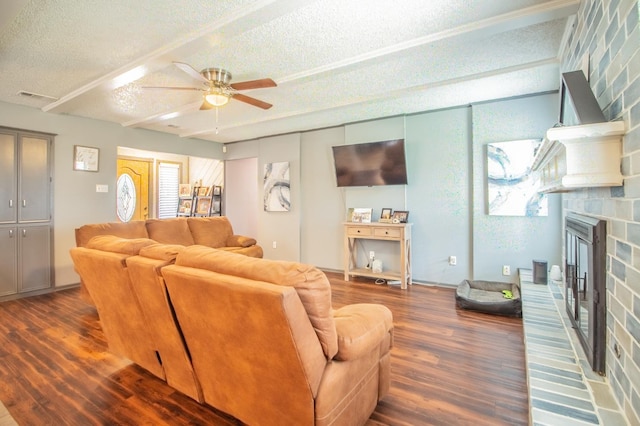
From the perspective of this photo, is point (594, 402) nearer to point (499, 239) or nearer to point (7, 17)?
point (499, 239)

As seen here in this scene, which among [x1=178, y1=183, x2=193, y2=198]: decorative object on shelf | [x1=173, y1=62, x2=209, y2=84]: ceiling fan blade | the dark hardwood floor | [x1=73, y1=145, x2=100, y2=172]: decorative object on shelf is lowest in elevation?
the dark hardwood floor

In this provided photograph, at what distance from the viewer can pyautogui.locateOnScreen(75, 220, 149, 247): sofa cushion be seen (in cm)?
357

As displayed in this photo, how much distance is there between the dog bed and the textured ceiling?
2277mm

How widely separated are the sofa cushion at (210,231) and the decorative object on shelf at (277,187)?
100cm

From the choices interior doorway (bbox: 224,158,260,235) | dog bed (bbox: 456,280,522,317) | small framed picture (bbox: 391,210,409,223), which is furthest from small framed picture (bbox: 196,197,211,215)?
dog bed (bbox: 456,280,522,317)

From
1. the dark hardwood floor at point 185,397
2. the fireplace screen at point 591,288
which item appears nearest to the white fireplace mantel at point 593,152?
the fireplace screen at point 591,288

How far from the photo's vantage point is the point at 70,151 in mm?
4566

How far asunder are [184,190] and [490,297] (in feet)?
23.2

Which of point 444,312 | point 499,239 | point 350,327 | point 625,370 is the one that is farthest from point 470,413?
point 499,239

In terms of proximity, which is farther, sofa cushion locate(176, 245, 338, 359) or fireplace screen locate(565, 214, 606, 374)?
fireplace screen locate(565, 214, 606, 374)

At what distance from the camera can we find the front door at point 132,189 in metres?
7.19

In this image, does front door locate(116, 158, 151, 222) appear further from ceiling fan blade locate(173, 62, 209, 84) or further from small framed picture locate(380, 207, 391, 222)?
small framed picture locate(380, 207, 391, 222)

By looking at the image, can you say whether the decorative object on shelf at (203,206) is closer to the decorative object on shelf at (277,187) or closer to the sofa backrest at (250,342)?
the decorative object on shelf at (277,187)

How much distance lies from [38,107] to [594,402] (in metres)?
6.14
